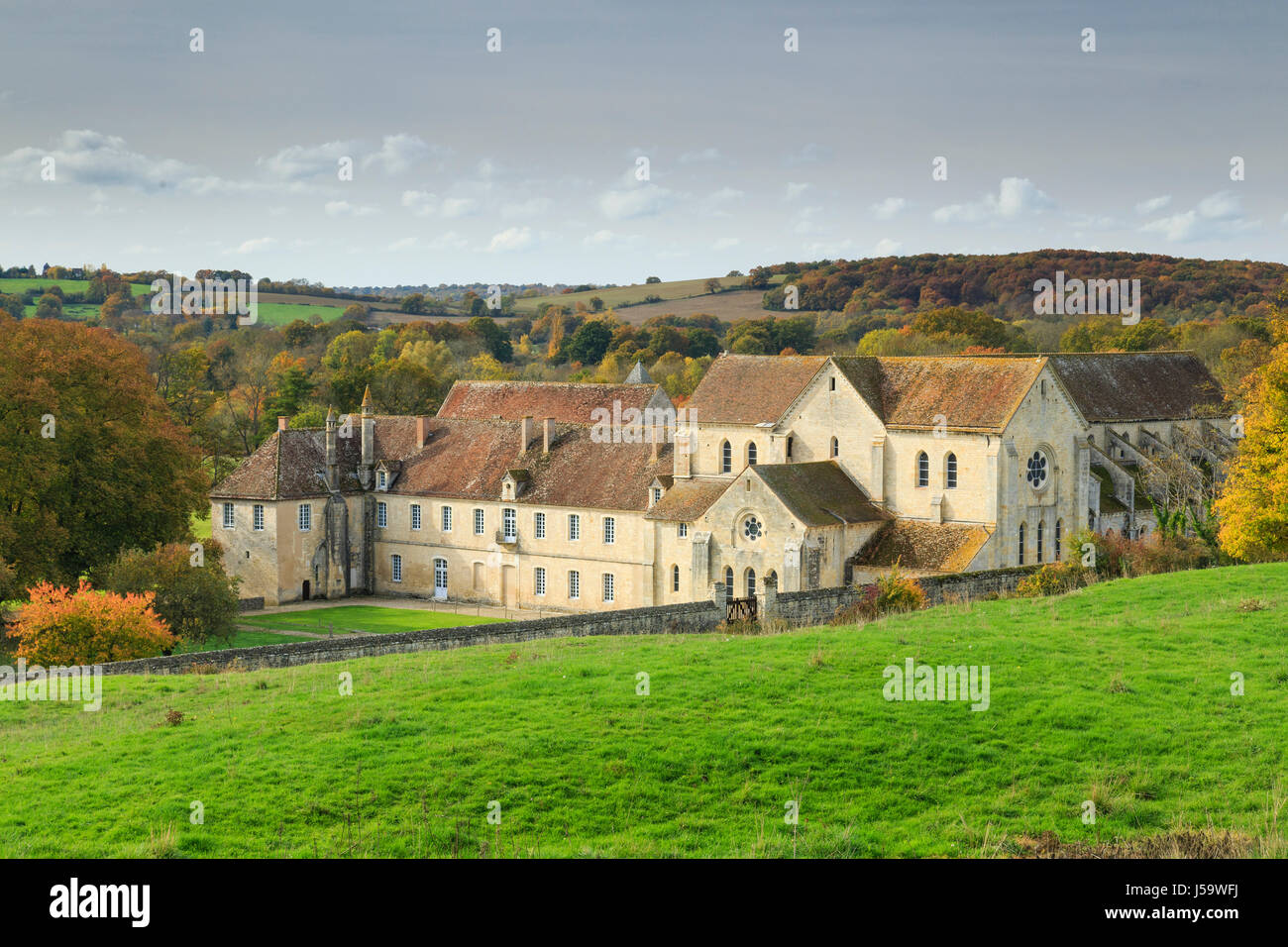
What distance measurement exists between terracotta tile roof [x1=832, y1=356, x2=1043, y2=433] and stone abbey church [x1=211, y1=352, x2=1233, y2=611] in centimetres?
9

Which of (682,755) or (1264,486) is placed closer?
(682,755)

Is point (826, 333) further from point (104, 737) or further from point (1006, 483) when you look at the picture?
point (104, 737)

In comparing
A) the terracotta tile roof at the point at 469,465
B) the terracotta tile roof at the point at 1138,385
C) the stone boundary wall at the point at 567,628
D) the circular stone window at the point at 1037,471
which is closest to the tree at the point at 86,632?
the stone boundary wall at the point at 567,628

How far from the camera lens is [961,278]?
164m

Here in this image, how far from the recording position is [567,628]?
3697cm

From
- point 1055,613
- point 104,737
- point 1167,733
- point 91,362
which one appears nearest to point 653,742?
point 1167,733

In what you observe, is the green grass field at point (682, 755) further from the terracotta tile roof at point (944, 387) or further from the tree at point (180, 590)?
the terracotta tile roof at point (944, 387)

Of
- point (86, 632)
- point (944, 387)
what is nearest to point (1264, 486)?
point (944, 387)

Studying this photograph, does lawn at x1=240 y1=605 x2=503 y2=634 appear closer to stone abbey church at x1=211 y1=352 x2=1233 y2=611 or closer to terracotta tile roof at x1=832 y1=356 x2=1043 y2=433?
stone abbey church at x1=211 y1=352 x2=1233 y2=611

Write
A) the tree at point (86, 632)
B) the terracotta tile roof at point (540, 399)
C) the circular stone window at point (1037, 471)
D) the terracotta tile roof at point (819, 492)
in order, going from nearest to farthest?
the tree at point (86, 632) → the terracotta tile roof at point (819, 492) → the circular stone window at point (1037, 471) → the terracotta tile roof at point (540, 399)

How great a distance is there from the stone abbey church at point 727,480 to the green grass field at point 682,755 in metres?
20.3

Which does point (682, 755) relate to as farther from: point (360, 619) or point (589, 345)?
point (589, 345)

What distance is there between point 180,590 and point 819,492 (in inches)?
922

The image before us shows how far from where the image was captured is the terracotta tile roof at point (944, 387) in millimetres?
53594
